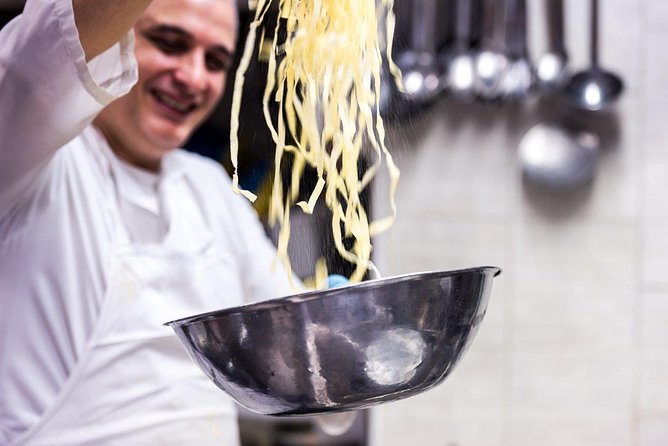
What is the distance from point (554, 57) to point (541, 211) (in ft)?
1.20

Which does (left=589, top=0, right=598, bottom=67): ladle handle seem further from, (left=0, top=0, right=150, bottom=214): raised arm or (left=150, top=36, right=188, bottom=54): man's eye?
(left=0, top=0, right=150, bottom=214): raised arm

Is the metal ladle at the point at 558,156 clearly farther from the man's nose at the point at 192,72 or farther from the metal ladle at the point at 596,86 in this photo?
the man's nose at the point at 192,72

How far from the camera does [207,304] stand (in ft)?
4.65

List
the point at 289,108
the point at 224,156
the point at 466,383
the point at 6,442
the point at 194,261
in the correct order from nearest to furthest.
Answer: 1. the point at 289,108
2. the point at 6,442
3. the point at 194,261
4. the point at 466,383
5. the point at 224,156

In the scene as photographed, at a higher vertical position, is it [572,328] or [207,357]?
[207,357]

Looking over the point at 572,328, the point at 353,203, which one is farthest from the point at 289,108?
the point at 572,328

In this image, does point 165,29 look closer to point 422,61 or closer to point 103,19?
point 103,19

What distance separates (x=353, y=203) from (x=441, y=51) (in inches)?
47.3

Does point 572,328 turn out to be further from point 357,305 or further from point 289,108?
point 357,305

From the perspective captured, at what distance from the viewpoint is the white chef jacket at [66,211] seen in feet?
2.96

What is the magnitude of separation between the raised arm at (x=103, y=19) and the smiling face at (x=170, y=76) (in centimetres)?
45

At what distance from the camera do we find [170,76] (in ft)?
4.42

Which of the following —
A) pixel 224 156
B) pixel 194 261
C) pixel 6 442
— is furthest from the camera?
pixel 224 156

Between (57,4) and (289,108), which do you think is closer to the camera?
(57,4)
